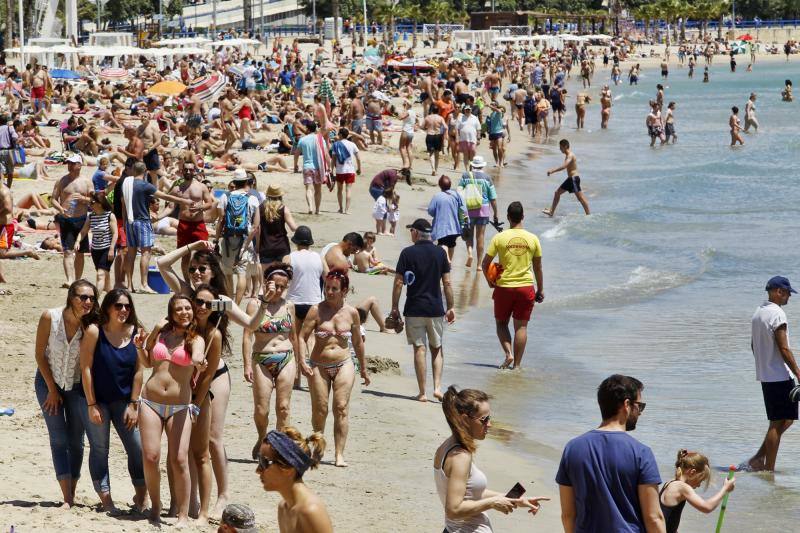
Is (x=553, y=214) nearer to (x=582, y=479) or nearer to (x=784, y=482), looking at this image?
(x=784, y=482)

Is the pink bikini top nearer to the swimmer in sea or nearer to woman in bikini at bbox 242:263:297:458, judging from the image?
woman in bikini at bbox 242:263:297:458

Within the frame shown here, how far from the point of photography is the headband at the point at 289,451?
14.3 feet

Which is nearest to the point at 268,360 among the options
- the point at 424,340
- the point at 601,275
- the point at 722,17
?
the point at 424,340

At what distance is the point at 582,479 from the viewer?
4.74 metres

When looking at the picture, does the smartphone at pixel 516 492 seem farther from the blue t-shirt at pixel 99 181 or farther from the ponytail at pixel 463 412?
the blue t-shirt at pixel 99 181

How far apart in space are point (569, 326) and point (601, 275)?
3.62 meters

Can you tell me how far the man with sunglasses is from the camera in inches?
184

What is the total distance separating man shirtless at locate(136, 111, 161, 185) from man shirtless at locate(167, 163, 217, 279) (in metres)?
1.92

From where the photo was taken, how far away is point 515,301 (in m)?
11.1

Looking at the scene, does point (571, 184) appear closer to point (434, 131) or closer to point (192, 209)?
point (434, 131)

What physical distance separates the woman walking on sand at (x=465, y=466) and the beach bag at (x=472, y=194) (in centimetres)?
1015

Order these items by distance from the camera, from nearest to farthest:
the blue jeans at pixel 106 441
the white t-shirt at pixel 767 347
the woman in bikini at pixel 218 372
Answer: the blue jeans at pixel 106 441
the woman in bikini at pixel 218 372
the white t-shirt at pixel 767 347

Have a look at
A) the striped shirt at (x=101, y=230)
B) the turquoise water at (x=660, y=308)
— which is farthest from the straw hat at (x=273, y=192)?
the turquoise water at (x=660, y=308)

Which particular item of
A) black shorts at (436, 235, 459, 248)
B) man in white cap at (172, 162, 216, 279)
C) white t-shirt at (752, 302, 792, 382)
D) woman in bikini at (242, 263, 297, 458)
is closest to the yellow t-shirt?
black shorts at (436, 235, 459, 248)
